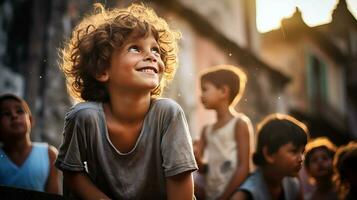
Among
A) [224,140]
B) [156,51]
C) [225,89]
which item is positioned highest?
[156,51]

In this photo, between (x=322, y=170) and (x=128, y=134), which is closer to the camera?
(x=128, y=134)

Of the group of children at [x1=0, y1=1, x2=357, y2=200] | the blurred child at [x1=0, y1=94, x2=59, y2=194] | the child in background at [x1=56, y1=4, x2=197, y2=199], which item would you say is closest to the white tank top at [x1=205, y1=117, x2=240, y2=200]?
the blurred child at [x1=0, y1=94, x2=59, y2=194]

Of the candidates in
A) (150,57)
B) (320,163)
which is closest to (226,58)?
(320,163)

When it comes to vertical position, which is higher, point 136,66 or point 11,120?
point 136,66

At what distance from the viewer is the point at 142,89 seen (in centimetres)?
251

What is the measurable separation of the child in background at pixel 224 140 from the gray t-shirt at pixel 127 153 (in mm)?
1820

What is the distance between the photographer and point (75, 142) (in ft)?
8.00

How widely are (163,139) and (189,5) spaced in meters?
8.47

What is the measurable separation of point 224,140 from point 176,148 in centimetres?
214

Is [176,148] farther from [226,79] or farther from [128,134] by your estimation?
[226,79]

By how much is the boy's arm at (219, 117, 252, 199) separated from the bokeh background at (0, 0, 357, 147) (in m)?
3.32

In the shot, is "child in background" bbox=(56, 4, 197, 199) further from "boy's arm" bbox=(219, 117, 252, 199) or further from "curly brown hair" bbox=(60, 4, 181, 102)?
"boy's arm" bbox=(219, 117, 252, 199)

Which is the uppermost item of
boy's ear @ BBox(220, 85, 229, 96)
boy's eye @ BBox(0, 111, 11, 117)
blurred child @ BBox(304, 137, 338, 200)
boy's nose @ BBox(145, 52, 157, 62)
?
boy's nose @ BBox(145, 52, 157, 62)

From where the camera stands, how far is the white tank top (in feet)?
14.3
